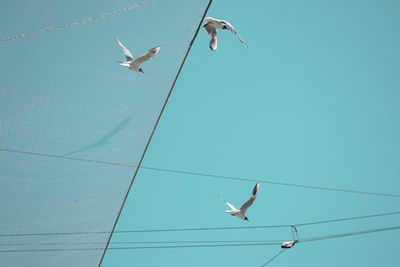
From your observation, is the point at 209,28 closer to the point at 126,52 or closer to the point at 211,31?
the point at 211,31

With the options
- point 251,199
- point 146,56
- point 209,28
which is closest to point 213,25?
point 209,28

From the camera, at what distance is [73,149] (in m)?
2.61

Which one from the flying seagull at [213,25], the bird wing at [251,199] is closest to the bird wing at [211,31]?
the flying seagull at [213,25]

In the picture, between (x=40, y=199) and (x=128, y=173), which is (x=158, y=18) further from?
(x=40, y=199)

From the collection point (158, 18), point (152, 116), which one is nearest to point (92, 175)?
point (152, 116)

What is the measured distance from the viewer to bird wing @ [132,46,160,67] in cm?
238

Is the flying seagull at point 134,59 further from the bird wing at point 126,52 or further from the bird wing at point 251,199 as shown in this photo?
the bird wing at point 251,199

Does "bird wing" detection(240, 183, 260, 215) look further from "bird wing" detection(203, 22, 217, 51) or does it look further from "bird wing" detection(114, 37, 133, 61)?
"bird wing" detection(114, 37, 133, 61)

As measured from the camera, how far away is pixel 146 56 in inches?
94.4

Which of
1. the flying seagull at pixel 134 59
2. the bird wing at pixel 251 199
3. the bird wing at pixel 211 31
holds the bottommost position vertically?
the bird wing at pixel 251 199

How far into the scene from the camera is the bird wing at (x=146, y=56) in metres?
2.38

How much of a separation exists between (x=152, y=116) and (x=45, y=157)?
24.7 inches

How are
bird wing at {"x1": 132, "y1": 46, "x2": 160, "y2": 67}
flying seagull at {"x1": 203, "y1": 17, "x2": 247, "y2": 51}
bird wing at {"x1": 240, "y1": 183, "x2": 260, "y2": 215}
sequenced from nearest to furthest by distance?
bird wing at {"x1": 132, "y1": 46, "x2": 160, "y2": 67}
flying seagull at {"x1": 203, "y1": 17, "x2": 247, "y2": 51}
bird wing at {"x1": 240, "y1": 183, "x2": 260, "y2": 215}

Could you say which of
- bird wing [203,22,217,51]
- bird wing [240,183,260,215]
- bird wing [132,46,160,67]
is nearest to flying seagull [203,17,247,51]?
bird wing [203,22,217,51]
